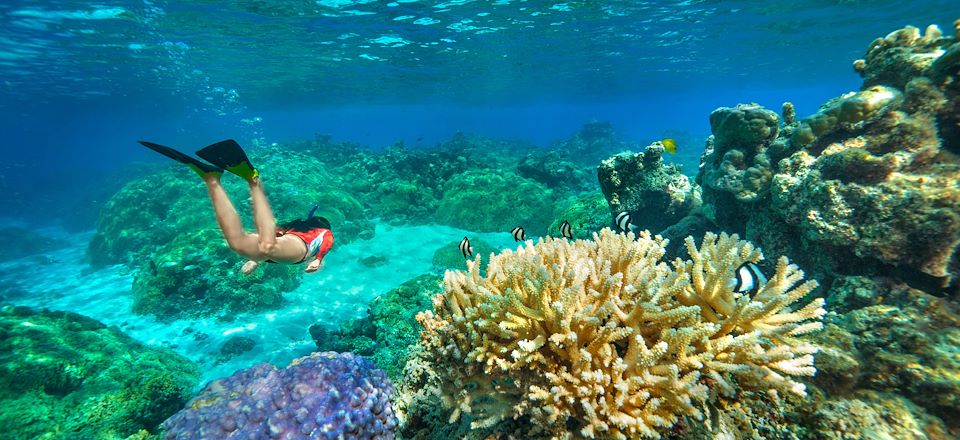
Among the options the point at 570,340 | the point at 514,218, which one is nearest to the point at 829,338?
the point at 570,340

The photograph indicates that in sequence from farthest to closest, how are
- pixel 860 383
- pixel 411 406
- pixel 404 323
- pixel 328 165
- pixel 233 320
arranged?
pixel 328 165 → pixel 233 320 → pixel 404 323 → pixel 411 406 → pixel 860 383

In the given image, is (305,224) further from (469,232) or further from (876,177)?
(469,232)

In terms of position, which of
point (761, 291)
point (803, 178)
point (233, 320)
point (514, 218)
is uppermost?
point (803, 178)

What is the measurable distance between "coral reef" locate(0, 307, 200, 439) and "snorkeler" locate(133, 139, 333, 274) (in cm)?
386

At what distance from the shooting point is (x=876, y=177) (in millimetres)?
4273

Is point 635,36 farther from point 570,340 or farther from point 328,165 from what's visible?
point 570,340

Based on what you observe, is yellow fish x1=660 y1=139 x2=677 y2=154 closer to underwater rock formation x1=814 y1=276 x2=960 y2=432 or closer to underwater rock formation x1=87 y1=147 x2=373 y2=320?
underwater rock formation x1=814 y1=276 x2=960 y2=432

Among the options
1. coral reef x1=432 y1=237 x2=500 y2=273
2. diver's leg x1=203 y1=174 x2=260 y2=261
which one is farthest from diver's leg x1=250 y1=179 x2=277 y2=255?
coral reef x1=432 y1=237 x2=500 y2=273

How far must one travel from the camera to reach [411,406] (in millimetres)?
3674

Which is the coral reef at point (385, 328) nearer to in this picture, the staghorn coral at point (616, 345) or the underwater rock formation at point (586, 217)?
the underwater rock formation at point (586, 217)

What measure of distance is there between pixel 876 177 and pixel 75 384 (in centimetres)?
1200

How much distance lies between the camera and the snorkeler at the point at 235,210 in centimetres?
334

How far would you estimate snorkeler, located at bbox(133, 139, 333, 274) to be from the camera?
3.34 meters

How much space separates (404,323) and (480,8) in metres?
17.4
